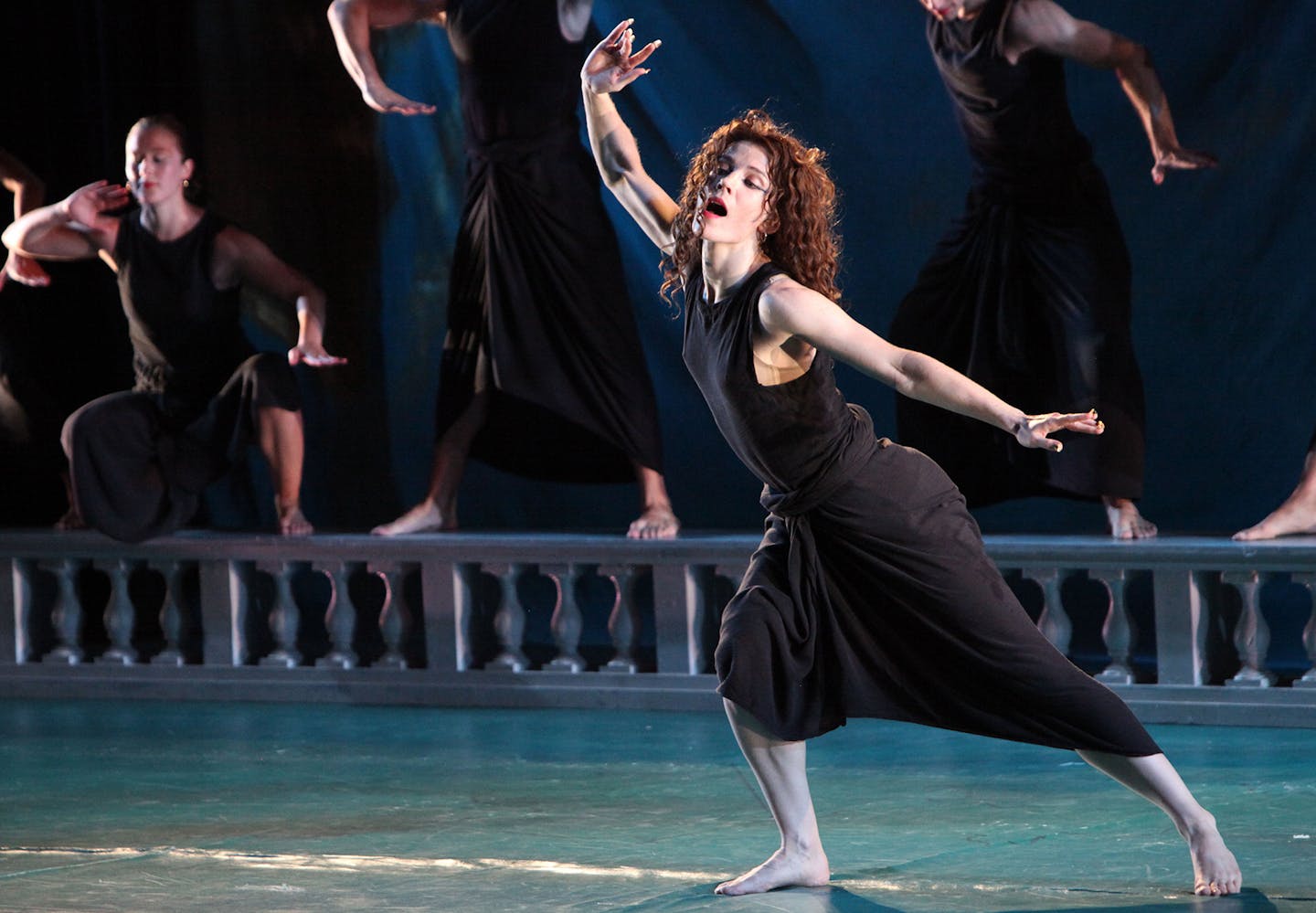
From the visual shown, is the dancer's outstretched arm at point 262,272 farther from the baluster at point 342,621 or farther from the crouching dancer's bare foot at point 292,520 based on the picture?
the baluster at point 342,621

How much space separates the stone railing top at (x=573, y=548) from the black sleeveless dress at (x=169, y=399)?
0.73 ft

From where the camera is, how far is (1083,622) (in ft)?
20.4

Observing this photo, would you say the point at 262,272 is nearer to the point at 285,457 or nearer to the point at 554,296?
the point at 285,457

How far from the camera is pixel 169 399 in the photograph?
250 inches

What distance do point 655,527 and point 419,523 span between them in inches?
33.7

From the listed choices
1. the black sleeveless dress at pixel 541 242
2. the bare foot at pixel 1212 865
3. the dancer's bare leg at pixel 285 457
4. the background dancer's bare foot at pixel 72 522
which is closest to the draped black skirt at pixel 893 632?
the bare foot at pixel 1212 865

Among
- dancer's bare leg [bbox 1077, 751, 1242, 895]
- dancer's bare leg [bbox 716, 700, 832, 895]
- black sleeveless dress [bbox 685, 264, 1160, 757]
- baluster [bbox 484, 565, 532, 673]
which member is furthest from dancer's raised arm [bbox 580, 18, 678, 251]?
baluster [bbox 484, 565, 532, 673]

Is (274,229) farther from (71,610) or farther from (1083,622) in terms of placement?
(1083,622)

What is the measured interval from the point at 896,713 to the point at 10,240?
4228 mm

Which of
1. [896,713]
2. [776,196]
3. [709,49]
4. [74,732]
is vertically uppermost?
[709,49]

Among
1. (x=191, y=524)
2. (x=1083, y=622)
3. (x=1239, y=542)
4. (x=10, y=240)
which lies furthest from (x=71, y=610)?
(x=1239, y=542)

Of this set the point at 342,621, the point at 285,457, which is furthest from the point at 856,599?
the point at 285,457

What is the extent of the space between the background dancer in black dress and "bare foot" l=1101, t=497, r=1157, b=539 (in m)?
1.37

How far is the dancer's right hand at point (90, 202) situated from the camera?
636 cm
